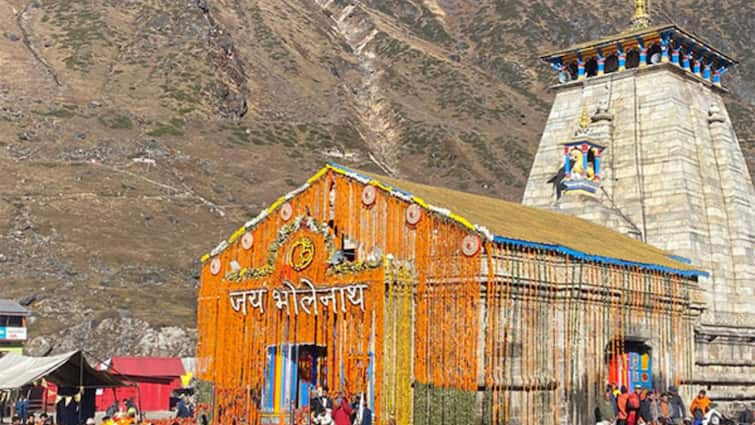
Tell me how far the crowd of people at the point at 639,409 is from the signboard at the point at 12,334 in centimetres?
3618

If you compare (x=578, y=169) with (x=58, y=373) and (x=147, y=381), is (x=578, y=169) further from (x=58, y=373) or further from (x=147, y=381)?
(x=147, y=381)

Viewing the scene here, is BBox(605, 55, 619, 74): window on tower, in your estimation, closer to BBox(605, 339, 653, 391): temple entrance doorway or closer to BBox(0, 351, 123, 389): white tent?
BBox(605, 339, 653, 391): temple entrance doorway

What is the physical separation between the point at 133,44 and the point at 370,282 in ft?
370

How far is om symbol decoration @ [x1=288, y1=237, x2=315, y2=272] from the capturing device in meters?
27.4

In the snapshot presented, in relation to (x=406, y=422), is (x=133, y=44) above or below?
above

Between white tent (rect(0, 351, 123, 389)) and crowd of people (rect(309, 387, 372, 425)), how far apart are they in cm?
596

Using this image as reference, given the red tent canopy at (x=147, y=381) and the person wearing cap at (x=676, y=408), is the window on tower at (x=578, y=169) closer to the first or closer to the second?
the person wearing cap at (x=676, y=408)

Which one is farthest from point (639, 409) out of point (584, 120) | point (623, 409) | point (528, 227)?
point (584, 120)

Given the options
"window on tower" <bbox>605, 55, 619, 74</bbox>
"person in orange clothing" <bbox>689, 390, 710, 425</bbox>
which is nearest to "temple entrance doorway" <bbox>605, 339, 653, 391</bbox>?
"person in orange clothing" <bbox>689, 390, 710, 425</bbox>

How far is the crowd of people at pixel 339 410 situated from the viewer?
22750 millimetres

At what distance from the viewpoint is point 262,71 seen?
139750mm

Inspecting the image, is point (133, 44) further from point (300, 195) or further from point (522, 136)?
point (300, 195)

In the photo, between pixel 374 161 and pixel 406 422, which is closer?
pixel 406 422

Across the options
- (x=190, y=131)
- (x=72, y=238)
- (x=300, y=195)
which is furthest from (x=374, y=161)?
(x=300, y=195)
